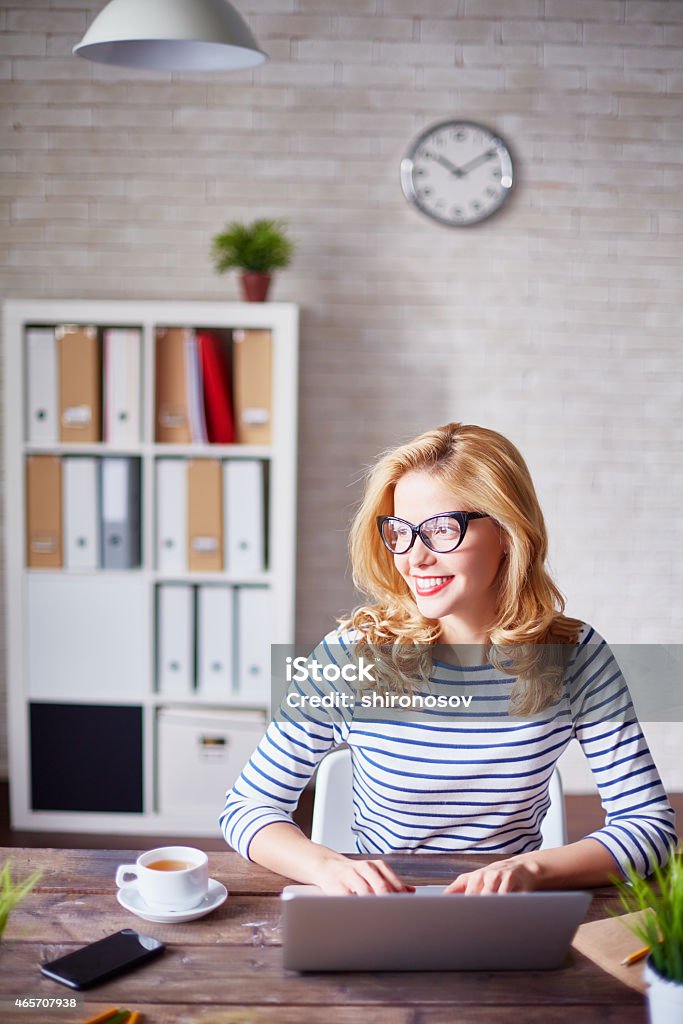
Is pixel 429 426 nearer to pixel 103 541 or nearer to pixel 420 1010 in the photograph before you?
pixel 103 541

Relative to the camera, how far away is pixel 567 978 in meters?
1.10

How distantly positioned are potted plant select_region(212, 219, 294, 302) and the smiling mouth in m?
1.84

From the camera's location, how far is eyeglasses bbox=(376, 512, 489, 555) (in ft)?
4.91

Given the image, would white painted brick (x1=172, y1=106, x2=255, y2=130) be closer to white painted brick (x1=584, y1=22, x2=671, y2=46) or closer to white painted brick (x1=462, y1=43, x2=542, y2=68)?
white painted brick (x1=462, y1=43, x2=542, y2=68)

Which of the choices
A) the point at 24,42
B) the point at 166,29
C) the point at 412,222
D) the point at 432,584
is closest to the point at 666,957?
the point at 432,584

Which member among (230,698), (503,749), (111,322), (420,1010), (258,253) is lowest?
(230,698)

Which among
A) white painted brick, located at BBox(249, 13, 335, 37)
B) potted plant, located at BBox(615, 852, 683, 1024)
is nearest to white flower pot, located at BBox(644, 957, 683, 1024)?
potted plant, located at BBox(615, 852, 683, 1024)

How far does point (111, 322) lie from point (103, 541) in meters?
0.69

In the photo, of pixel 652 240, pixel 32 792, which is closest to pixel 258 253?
pixel 652 240

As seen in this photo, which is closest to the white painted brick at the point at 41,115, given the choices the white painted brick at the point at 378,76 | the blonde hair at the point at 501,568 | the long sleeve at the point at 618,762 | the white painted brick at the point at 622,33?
the white painted brick at the point at 378,76

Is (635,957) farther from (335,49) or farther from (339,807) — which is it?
(335,49)

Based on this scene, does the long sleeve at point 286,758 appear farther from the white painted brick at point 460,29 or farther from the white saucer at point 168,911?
the white painted brick at point 460,29

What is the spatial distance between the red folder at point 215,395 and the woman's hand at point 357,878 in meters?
1.99

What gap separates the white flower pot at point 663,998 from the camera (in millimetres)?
932
